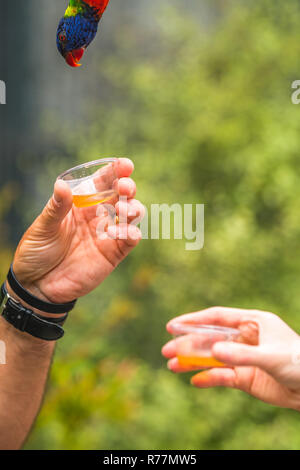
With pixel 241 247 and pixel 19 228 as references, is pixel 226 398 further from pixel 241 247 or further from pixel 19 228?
pixel 19 228

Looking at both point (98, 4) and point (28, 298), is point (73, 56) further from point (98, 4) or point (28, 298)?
point (28, 298)

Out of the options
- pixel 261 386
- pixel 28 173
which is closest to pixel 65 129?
pixel 28 173

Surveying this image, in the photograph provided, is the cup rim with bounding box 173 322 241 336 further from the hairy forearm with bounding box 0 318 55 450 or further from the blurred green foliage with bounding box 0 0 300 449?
the blurred green foliage with bounding box 0 0 300 449

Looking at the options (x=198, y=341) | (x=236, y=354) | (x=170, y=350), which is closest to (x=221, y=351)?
(x=236, y=354)

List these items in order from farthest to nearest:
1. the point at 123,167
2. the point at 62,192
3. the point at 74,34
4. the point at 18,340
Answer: the point at 18,340 → the point at 123,167 → the point at 62,192 → the point at 74,34

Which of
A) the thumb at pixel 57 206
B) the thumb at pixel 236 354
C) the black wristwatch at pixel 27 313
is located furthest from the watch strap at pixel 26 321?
the thumb at pixel 236 354

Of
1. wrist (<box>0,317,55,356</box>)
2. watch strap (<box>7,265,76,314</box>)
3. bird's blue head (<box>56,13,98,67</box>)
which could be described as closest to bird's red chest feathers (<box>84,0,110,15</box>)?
bird's blue head (<box>56,13,98,67</box>)
